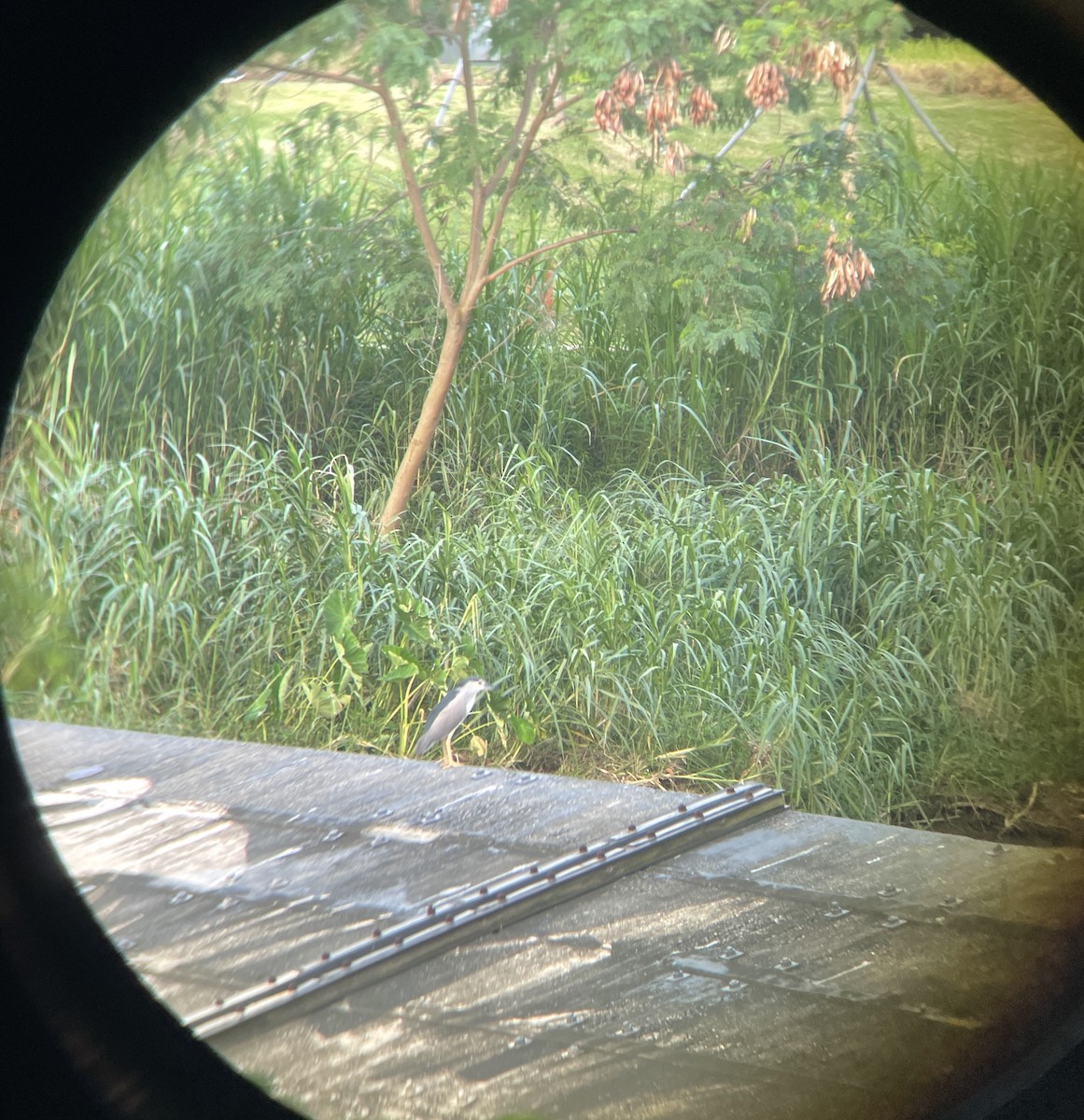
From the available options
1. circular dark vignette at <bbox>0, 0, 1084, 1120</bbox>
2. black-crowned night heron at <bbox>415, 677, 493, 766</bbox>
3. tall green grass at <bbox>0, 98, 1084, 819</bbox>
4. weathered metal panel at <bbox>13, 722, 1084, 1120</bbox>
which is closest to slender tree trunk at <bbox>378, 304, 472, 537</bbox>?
Answer: tall green grass at <bbox>0, 98, 1084, 819</bbox>

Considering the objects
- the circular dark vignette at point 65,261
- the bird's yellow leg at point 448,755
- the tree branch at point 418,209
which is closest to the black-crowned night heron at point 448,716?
the bird's yellow leg at point 448,755

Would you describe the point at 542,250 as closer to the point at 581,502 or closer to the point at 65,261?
the point at 581,502

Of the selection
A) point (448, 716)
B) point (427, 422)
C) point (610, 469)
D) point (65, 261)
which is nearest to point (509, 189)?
point (427, 422)

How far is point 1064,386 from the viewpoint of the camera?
2.31 m

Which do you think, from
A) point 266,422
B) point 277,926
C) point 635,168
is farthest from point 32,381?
point 635,168

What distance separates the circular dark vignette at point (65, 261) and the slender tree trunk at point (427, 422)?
1393mm

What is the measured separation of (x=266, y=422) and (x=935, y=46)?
1.56m

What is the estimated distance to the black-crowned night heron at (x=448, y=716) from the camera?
2.22m

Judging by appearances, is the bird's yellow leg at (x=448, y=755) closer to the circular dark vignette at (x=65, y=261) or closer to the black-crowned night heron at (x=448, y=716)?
the black-crowned night heron at (x=448, y=716)

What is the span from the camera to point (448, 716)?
223 cm

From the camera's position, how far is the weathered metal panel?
131 cm

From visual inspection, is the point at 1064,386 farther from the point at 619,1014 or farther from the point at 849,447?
the point at 619,1014

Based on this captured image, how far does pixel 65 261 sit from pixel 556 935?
113 cm

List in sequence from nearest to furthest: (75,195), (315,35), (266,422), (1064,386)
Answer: (75,195), (315,35), (1064,386), (266,422)
